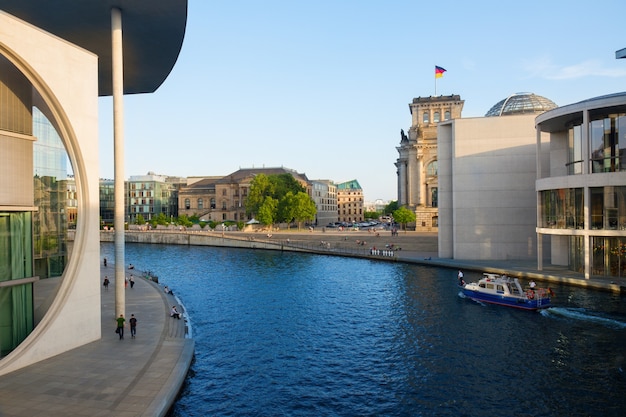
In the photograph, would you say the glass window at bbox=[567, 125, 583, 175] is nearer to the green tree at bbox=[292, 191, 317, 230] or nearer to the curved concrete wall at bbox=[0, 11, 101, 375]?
the curved concrete wall at bbox=[0, 11, 101, 375]

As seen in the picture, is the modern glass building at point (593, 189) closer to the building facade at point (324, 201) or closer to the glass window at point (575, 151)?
the glass window at point (575, 151)

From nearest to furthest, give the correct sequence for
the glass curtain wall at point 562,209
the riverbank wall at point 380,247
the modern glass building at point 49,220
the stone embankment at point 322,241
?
1. the modern glass building at point 49,220
2. the glass curtain wall at point 562,209
3. the riverbank wall at point 380,247
4. the stone embankment at point 322,241

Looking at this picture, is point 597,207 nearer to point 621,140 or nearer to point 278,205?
point 621,140

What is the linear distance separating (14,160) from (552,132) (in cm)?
4785

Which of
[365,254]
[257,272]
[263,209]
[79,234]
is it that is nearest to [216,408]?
[79,234]

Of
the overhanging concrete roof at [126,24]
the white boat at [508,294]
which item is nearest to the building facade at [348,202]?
the white boat at [508,294]

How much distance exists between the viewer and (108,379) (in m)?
17.3

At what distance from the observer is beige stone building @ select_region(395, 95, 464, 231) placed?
9912cm

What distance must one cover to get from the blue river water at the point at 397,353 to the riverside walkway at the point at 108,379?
130 cm

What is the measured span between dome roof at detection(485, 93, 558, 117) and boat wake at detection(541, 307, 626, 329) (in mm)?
47246

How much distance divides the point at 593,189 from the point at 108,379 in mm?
39446

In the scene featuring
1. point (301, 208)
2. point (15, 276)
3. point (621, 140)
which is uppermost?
point (621, 140)

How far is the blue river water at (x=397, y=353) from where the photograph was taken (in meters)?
18.0

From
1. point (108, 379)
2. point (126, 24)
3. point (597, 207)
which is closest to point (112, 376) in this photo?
point (108, 379)
